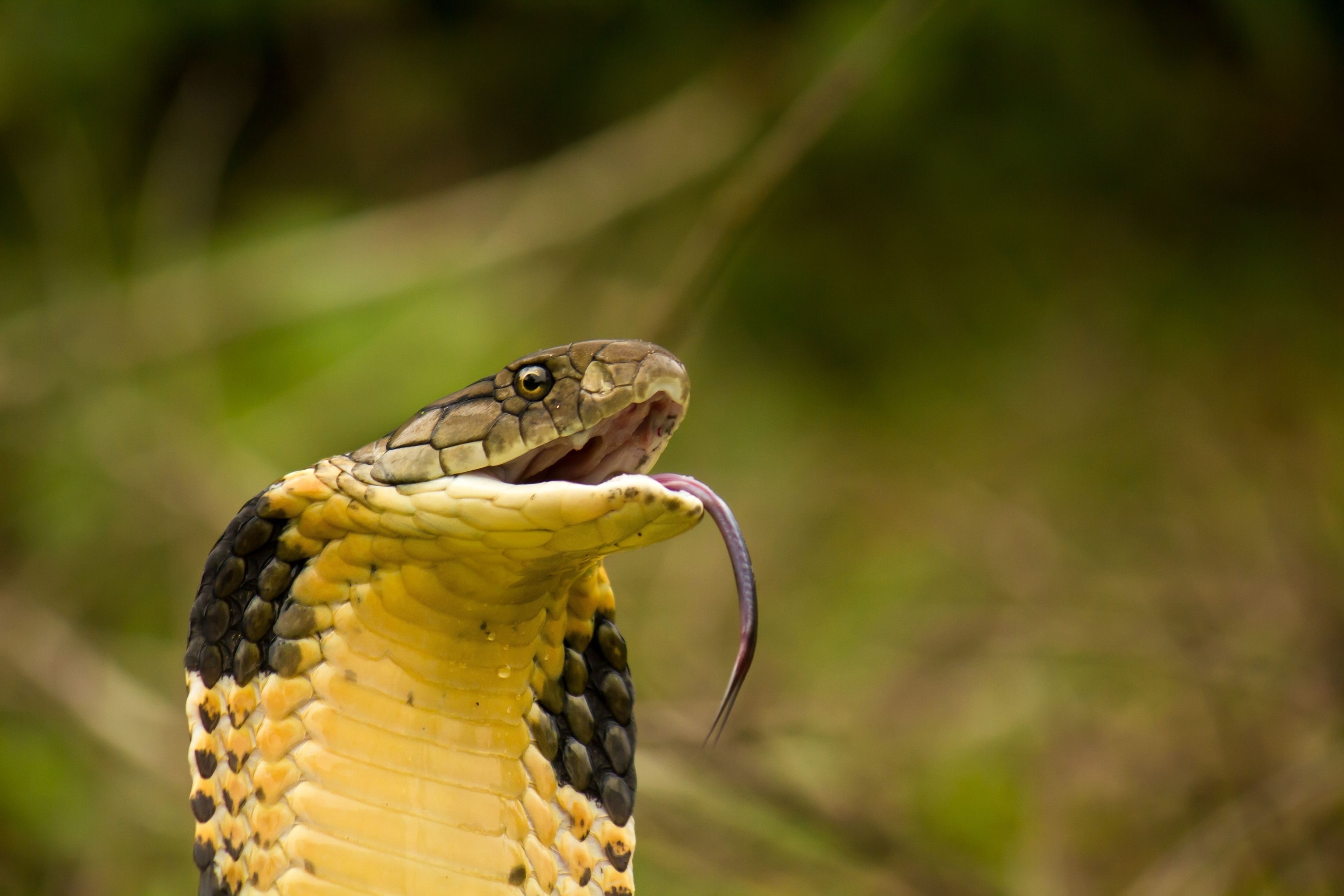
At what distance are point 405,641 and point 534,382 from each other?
0.69 feet

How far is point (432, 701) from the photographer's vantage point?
93 cm

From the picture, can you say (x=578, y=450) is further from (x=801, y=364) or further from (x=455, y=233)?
(x=801, y=364)

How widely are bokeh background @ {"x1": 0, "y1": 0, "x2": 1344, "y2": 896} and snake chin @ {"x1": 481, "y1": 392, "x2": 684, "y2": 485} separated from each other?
81cm

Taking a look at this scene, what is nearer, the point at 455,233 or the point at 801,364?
the point at 455,233

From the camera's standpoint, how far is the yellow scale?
897 millimetres

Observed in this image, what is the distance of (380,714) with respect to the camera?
0.92 meters

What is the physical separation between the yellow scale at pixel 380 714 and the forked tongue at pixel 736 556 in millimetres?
75

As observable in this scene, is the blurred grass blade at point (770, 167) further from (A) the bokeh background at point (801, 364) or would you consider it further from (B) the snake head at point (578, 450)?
(B) the snake head at point (578, 450)

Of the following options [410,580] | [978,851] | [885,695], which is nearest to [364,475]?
[410,580]

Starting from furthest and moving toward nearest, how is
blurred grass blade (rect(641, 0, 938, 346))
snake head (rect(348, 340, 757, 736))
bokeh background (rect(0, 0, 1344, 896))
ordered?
bokeh background (rect(0, 0, 1344, 896)), blurred grass blade (rect(641, 0, 938, 346)), snake head (rect(348, 340, 757, 736))

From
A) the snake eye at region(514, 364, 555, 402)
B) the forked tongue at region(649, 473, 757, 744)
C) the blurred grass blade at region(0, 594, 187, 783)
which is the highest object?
the snake eye at region(514, 364, 555, 402)

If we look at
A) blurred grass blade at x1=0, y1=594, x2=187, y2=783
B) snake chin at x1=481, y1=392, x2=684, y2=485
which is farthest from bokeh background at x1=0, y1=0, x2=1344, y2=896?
snake chin at x1=481, y1=392, x2=684, y2=485

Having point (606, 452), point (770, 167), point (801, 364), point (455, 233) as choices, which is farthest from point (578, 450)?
point (801, 364)

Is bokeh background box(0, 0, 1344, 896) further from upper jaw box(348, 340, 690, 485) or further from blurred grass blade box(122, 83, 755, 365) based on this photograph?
upper jaw box(348, 340, 690, 485)
